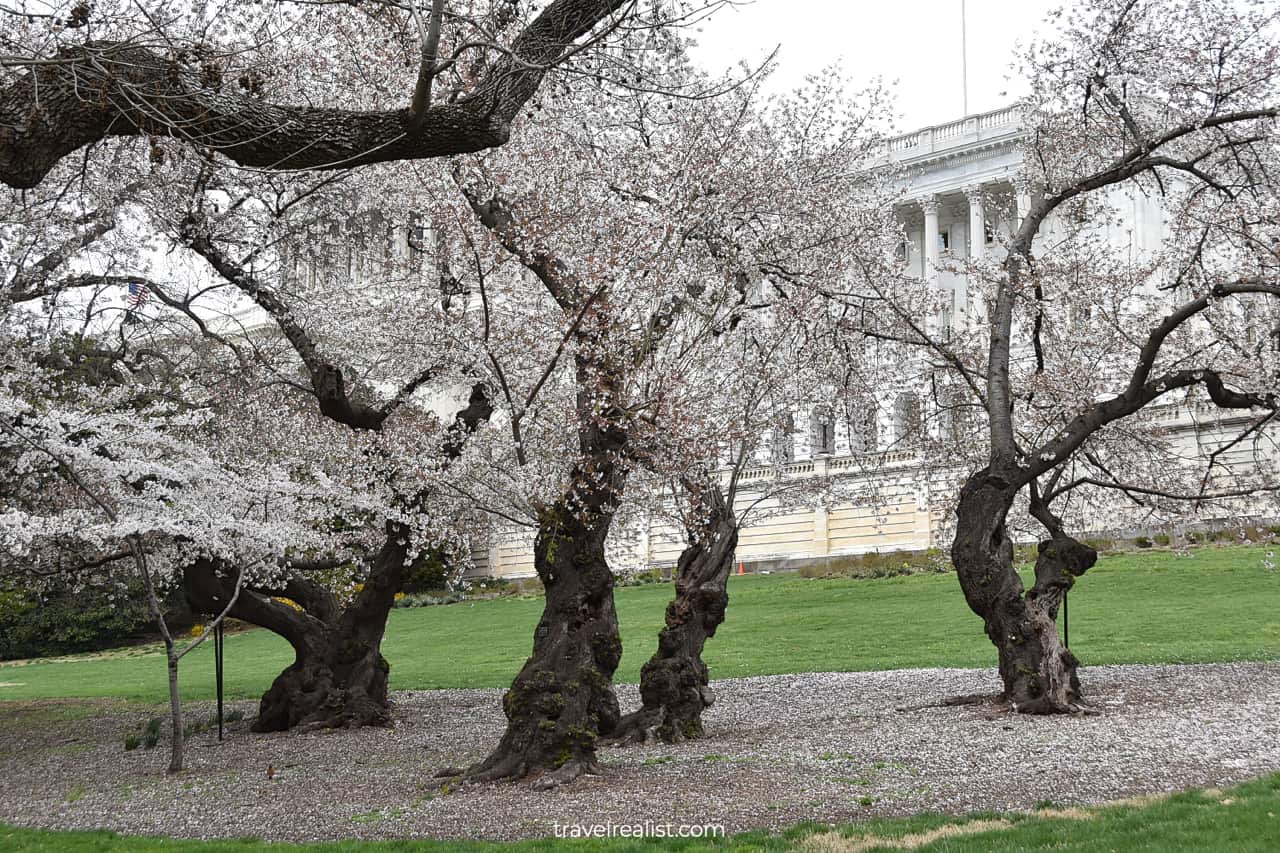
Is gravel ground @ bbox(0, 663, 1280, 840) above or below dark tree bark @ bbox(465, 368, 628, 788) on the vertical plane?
below

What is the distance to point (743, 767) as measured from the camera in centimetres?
1046

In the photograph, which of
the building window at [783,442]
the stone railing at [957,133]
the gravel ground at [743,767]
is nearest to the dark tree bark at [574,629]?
the gravel ground at [743,767]

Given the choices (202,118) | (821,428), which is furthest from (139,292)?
(821,428)

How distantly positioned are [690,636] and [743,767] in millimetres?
2810

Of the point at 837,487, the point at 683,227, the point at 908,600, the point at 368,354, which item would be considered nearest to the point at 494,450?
the point at 368,354

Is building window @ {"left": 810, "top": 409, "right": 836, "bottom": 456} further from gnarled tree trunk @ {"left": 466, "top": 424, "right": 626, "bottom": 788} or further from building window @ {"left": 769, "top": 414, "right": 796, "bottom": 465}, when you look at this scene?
gnarled tree trunk @ {"left": 466, "top": 424, "right": 626, "bottom": 788}

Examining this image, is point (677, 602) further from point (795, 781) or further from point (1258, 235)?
point (1258, 235)

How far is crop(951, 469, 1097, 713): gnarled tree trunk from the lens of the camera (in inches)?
488

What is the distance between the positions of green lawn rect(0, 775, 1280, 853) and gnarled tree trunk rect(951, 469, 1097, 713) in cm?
414

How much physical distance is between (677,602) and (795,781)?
153 inches

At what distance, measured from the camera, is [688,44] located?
432 inches

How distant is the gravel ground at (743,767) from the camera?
28.6ft

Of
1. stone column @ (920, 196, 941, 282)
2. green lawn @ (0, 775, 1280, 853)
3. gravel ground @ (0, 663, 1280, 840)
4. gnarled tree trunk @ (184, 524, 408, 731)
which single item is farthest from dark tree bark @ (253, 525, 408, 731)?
stone column @ (920, 196, 941, 282)

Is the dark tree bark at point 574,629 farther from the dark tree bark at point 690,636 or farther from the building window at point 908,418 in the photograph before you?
the building window at point 908,418
